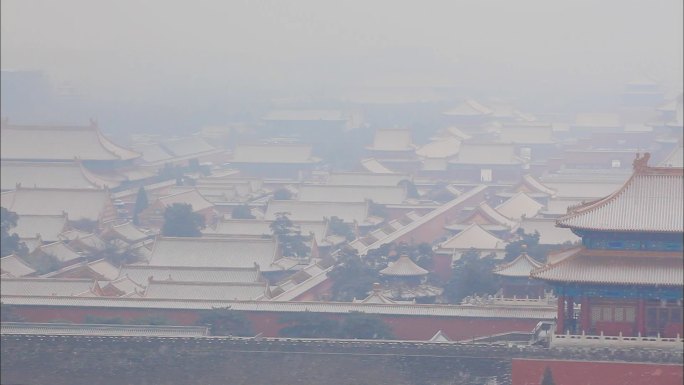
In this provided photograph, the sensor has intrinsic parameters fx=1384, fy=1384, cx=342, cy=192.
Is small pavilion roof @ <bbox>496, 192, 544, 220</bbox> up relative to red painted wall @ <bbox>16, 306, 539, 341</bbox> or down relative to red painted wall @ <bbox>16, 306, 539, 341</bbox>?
up

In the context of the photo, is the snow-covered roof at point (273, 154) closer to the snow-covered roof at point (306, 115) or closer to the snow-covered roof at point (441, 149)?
the snow-covered roof at point (441, 149)

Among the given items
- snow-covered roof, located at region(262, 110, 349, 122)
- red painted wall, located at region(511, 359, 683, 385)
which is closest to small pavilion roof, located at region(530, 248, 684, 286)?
red painted wall, located at region(511, 359, 683, 385)

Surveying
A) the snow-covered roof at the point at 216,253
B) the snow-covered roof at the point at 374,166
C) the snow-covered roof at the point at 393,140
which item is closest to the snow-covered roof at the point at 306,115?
the snow-covered roof at the point at 393,140

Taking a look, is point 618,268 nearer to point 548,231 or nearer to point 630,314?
point 630,314

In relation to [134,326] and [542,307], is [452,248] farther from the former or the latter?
[134,326]

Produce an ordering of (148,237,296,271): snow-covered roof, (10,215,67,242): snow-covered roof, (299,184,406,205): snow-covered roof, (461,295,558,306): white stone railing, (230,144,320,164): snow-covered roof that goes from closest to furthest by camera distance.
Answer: (461,295,558,306): white stone railing, (148,237,296,271): snow-covered roof, (10,215,67,242): snow-covered roof, (299,184,406,205): snow-covered roof, (230,144,320,164): snow-covered roof

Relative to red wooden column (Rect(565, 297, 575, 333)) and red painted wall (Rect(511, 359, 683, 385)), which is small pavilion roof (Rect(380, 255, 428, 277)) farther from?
red painted wall (Rect(511, 359, 683, 385))
